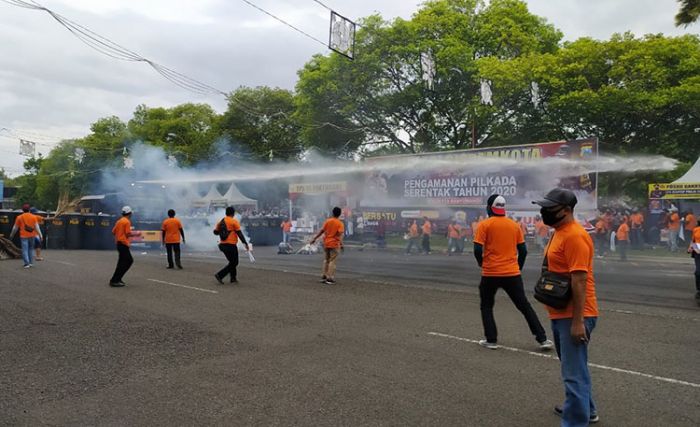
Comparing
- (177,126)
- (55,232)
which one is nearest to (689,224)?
(55,232)

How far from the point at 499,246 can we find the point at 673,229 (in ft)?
65.9

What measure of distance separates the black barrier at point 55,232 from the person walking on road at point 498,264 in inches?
856

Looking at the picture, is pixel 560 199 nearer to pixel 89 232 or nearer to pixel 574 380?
pixel 574 380

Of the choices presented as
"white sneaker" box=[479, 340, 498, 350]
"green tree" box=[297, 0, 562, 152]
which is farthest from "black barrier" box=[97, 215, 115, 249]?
"white sneaker" box=[479, 340, 498, 350]

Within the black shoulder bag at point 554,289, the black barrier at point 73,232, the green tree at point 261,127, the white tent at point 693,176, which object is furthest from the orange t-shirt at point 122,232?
the green tree at point 261,127

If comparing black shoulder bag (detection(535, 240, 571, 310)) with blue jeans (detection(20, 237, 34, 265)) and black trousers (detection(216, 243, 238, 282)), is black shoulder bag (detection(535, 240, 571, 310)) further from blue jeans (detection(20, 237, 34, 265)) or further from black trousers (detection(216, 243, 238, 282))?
blue jeans (detection(20, 237, 34, 265))

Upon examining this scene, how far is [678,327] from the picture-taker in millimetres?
7625

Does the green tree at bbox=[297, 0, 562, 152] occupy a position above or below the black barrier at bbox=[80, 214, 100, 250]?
above

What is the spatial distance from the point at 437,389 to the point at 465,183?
68.3 feet

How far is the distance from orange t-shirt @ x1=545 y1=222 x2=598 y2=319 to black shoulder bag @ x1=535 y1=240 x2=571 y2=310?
0.12 feet

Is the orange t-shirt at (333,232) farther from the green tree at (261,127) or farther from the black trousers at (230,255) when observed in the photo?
the green tree at (261,127)

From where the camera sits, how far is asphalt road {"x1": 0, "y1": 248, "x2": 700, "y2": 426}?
165 inches

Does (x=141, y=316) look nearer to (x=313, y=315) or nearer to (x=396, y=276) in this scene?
(x=313, y=315)

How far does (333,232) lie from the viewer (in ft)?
39.4
